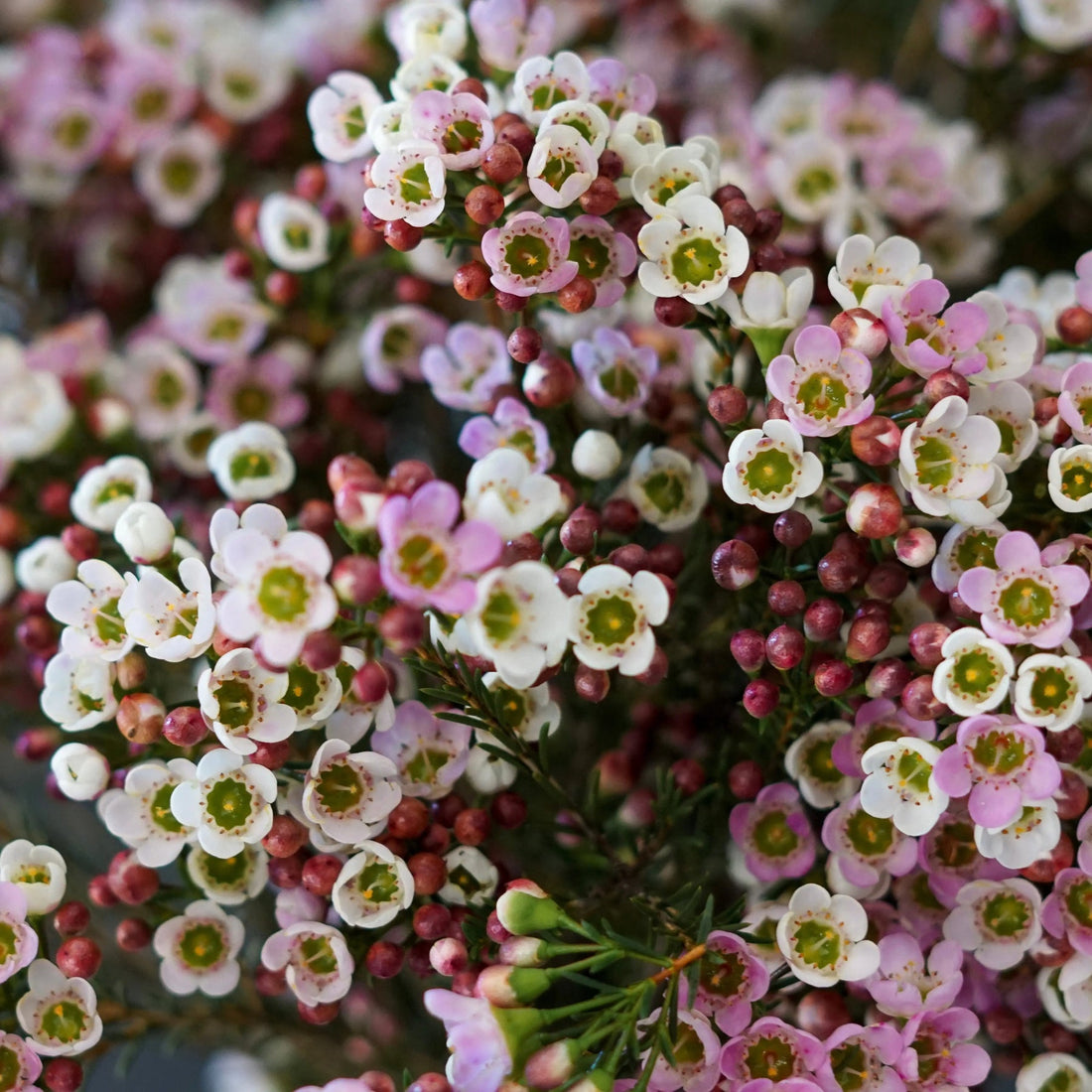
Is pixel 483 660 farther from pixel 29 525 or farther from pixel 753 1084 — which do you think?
pixel 29 525

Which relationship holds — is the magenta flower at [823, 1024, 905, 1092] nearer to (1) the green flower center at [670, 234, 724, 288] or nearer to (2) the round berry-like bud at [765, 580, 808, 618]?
(2) the round berry-like bud at [765, 580, 808, 618]

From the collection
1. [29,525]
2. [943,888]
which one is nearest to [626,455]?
[943,888]

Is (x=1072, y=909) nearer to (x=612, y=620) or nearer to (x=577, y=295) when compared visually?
(x=612, y=620)

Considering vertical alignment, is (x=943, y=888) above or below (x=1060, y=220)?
below

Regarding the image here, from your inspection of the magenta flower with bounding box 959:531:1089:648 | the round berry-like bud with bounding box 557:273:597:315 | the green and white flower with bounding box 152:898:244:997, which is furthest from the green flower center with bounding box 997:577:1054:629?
the green and white flower with bounding box 152:898:244:997

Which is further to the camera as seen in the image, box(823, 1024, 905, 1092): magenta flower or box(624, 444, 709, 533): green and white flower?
box(624, 444, 709, 533): green and white flower

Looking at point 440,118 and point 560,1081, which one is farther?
point 440,118

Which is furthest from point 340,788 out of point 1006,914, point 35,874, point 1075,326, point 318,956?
point 1075,326
